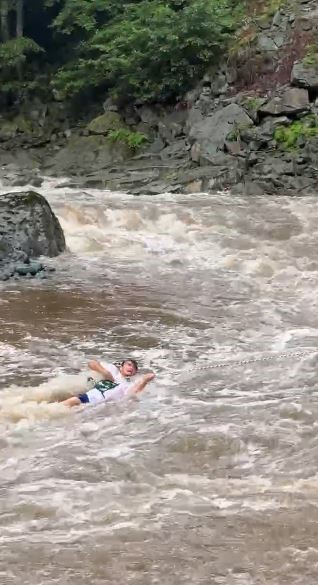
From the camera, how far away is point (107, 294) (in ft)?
32.7

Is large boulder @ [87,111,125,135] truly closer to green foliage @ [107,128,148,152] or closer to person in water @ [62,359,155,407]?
green foliage @ [107,128,148,152]

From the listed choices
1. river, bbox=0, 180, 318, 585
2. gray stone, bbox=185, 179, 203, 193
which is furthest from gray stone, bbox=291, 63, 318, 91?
river, bbox=0, 180, 318, 585

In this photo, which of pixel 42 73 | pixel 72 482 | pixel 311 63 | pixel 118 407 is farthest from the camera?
pixel 42 73

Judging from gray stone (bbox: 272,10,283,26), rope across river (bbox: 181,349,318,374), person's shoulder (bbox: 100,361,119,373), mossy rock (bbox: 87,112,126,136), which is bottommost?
rope across river (bbox: 181,349,318,374)

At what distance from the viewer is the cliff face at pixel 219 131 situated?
1756 cm

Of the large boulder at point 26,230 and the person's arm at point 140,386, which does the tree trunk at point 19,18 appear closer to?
the large boulder at point 26,230

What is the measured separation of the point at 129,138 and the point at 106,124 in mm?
1535

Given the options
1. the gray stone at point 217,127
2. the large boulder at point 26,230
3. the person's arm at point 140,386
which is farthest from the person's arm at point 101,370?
the gray stone at point 217,127

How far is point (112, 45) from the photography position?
23312mm

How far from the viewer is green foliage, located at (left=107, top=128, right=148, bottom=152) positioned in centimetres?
2133

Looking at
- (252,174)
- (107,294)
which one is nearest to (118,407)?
(107,294)

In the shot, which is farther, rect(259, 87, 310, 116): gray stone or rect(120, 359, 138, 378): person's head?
rect(259, 87, 310, 116): gray stone

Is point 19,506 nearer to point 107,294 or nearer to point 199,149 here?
point 107,294

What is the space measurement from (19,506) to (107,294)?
556 centimetres
